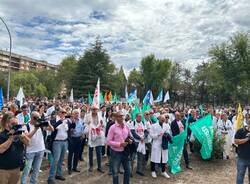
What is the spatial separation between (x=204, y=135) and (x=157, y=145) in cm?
222

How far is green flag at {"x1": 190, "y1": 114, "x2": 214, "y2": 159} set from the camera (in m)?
10.3

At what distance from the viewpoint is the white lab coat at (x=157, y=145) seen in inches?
350

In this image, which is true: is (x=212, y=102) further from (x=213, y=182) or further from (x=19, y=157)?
(x=19, y=157)

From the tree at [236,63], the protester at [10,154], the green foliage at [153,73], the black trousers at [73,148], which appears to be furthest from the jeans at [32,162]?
the green foliage at [153,73]

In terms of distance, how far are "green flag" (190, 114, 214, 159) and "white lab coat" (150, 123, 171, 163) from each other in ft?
5.90

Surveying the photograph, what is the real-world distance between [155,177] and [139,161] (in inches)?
26.9

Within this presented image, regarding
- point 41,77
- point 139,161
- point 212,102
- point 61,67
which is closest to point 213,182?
point 139,161

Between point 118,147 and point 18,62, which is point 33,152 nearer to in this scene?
point 118,147

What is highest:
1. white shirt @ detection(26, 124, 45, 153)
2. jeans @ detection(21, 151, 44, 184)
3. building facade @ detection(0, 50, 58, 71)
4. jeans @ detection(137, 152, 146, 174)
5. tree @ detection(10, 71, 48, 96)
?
building facade @ detection(0, 50, 58, 71)

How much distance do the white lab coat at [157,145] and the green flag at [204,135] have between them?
5.90ft

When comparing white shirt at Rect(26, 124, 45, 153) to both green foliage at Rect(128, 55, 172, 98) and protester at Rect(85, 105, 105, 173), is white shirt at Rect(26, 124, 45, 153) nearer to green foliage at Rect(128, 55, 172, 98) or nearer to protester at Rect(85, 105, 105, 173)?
protester at Rect(85, 105, 105, 173)

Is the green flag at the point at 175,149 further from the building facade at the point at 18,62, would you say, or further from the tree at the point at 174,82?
the building facade at the point at 18,62

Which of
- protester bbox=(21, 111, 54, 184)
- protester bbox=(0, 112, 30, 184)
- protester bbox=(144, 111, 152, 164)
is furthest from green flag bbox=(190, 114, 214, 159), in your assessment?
protester bbox=(0, 112, 30, 184)

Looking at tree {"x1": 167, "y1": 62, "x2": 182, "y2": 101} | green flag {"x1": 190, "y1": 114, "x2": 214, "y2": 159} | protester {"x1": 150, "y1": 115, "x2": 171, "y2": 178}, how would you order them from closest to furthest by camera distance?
1. protester {"x1": 150, "y1": 115, "x2": 171, "y2": 178}
2. green flag {"x1": 190, "y1": 114, "x2": 214, "y2": 159}
3. tree {"x1": 167, "y1": 62, "x2": 182, "y2": 101}
